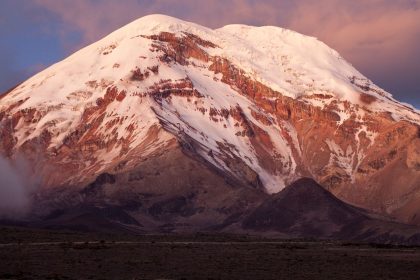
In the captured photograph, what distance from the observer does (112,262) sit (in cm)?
8812

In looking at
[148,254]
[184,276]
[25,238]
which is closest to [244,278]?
[184,276]

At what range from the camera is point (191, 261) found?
90.6m

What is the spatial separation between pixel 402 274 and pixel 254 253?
2203 centimetres

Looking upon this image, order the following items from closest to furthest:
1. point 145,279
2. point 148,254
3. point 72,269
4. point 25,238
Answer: point 145,279
point 72,269
point 148,254
point 25,238

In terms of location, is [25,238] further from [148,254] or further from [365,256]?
[365,256]

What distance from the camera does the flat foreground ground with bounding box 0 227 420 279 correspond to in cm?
7969

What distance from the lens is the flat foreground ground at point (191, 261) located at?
7969cm

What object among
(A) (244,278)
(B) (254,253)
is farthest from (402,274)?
(B) (254,253)

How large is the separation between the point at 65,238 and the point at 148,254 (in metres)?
28.6

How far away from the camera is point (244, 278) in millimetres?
77250

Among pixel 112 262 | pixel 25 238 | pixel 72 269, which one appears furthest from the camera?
pixel 25 238

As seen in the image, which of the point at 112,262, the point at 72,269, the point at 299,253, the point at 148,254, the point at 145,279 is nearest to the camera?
the point at 145,279

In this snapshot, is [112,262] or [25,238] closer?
[112,262]

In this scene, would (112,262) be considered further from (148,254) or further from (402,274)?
(402,274)
